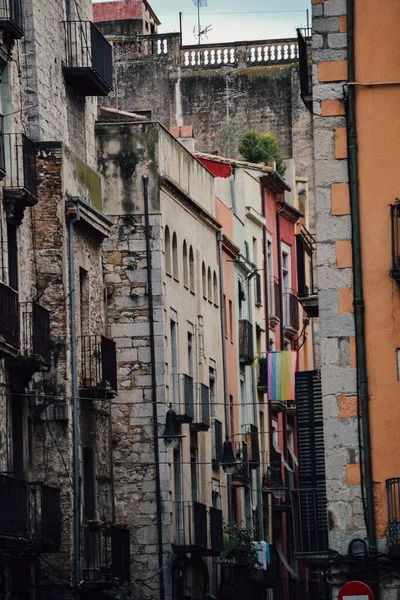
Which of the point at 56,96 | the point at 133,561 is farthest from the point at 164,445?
the point at 56,96

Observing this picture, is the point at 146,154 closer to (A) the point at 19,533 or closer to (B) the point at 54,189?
(B) the point at 54,189

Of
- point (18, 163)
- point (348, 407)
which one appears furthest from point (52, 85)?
point (348, 407)

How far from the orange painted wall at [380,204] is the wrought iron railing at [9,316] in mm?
6926

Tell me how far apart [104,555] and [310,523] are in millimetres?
10539

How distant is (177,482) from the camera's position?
160ft

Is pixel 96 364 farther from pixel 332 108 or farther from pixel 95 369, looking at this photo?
pixel 332 108

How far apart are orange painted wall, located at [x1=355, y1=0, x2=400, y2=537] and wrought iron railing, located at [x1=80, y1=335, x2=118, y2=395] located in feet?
39.7

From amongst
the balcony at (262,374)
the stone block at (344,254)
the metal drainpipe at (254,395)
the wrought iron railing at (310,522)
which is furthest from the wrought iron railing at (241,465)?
the stone block at (344,254)

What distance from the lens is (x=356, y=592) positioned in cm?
2608

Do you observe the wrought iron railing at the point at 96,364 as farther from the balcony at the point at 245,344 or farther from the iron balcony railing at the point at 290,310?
the iron balcony railing at the point at 290,310

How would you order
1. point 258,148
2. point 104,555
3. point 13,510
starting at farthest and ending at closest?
point 258,148 → point 104,555 → point 13,510

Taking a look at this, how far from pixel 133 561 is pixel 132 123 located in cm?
881

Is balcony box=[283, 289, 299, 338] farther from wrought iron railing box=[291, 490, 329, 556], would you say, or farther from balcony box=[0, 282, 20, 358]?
wrought iron railing box=[291, 490, 329, 556]

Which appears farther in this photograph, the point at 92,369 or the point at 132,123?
the point at 132,123
